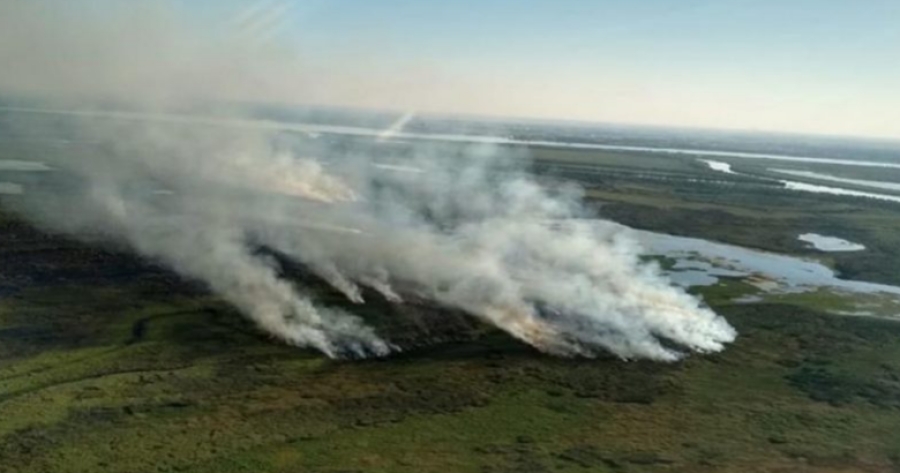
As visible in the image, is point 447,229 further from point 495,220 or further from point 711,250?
point 711,250

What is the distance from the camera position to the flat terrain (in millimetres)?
32312

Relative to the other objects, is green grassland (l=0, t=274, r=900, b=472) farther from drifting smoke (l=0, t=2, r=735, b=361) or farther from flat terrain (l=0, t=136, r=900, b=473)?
drifting smoke (l=0, t=2, r=735, b=361)

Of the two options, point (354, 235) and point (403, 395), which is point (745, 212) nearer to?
point (354, 235)

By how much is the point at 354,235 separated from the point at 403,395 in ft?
100

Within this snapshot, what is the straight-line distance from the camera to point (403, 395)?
3781 centimetres

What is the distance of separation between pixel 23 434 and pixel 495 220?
49520 mm

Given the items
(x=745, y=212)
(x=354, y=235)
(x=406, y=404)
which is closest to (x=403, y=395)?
(x=406, y=404)

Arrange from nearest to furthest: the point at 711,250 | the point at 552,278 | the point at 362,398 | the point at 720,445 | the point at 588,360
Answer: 1. the point at 720,445
2. the point at 362,398
3. the point at 588,360
4. the point at 552,278
5. the point at 711,250

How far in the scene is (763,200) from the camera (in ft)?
409

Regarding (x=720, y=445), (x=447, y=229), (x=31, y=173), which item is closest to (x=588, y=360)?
(x=720, y=445)

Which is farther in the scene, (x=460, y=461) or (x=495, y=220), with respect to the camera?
(x=495, y=220)

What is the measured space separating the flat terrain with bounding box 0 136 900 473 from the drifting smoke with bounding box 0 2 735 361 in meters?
2.21

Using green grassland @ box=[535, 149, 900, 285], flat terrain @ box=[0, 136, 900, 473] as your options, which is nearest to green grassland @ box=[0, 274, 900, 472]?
flat terrain @ box=[0, 136, 900, 473]

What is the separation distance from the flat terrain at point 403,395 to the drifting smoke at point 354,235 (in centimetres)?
221
